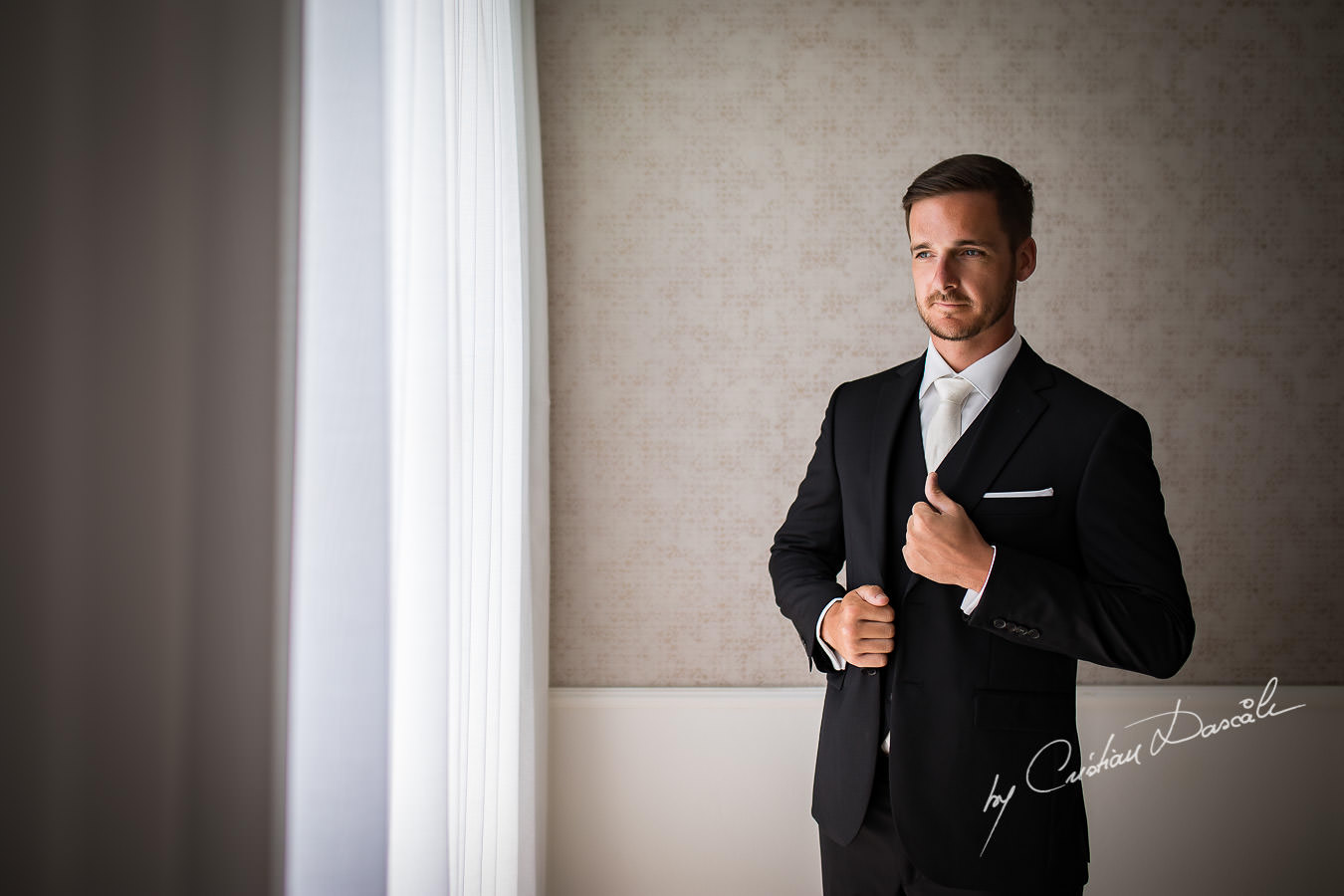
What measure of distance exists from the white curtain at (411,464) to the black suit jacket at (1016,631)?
0.66m

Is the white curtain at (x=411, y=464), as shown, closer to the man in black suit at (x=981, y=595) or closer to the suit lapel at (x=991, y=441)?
the man in black suit at (x=981, y=595)

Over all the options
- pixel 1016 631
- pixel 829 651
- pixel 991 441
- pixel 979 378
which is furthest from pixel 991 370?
pixel 829 651

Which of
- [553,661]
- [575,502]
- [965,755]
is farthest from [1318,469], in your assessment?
[553,661]

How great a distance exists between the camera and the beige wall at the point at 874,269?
1.90 metres

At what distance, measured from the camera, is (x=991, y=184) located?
3.53 ft

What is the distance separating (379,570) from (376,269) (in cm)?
33

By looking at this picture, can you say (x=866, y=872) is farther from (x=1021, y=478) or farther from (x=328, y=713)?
(x=328, y=713)

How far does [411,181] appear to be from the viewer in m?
0.91

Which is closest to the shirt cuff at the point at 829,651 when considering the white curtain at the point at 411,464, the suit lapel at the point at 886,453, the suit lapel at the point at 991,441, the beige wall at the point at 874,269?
the suit lapel at the point at 886,453

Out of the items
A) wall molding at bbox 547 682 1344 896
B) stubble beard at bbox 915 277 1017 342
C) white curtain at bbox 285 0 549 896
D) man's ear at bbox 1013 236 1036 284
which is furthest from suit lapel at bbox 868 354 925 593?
wall molding at bbox 547 682 1344 896

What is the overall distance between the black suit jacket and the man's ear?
0.12m

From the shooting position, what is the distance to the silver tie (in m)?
1.12

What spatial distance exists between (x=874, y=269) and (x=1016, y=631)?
3.88ft

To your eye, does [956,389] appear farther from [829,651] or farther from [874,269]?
[874,269]
